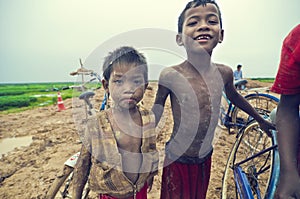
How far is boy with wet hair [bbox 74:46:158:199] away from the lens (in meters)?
1.13

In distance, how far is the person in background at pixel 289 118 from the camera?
2.57ft

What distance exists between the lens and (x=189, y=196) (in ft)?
4.81

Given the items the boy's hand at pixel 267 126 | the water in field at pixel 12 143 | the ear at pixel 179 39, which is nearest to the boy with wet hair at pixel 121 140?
the ear at pixel 179 39

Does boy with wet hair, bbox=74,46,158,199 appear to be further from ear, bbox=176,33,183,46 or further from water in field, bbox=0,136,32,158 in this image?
water in field, bbox=0,136,32,158

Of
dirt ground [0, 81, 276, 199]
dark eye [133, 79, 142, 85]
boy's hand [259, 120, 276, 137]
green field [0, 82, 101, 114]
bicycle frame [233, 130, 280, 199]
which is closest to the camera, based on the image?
bicycle frame [233, 130, 280, 199]

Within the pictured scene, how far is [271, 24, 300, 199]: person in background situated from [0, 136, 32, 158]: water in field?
6166mm

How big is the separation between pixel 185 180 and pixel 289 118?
2.68ft

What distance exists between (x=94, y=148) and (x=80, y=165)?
15 centimetres

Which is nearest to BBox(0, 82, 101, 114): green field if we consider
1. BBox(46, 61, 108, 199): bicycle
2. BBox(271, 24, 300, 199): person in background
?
BBox(46, 61, 108, 199): bicycle

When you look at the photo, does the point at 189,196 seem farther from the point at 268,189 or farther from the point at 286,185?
the point at 286,185

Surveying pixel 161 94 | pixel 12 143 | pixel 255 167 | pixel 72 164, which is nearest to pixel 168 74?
pixel 161 94

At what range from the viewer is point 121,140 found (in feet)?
4.03

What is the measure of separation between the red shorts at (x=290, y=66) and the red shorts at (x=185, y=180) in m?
0.82

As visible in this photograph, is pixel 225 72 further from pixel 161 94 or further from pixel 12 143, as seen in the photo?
pixel 12 143
